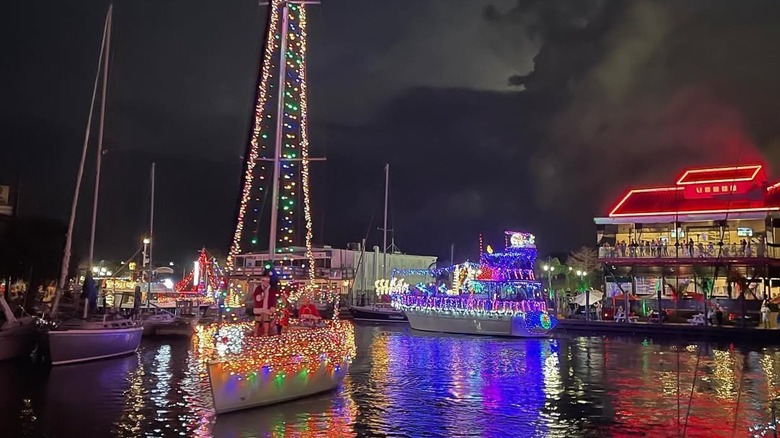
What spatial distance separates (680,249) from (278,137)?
34669 mm

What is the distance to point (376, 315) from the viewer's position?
160 feet

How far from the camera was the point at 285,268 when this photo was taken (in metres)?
15.7

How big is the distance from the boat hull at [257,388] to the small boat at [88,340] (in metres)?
10.6

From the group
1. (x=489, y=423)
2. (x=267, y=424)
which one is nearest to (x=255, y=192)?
(x=267, y=424)

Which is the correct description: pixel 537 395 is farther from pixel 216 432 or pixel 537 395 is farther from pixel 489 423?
pixel 216 432

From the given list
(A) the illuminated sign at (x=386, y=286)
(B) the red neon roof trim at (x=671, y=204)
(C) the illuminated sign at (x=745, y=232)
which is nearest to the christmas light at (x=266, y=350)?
(A) the illuminated sign at (x=386, y=286)

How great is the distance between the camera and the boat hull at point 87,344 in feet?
68.9

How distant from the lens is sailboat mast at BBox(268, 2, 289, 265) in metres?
13.6

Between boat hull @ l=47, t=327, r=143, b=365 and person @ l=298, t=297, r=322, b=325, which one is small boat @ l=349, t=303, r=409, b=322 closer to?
boat hull @ l=47, t=327, r=143, b=365

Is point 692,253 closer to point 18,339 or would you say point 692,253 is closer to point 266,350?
point 266,350

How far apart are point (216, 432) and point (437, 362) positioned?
471 inches

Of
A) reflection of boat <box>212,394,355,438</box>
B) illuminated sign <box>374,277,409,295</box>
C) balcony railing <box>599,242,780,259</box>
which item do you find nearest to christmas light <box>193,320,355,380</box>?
reflection of boat <box>212,394,355,438</box>

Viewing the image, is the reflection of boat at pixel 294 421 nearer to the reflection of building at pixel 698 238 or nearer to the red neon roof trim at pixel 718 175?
the reflection of building at pixel 698 238

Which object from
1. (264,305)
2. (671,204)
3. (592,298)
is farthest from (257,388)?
(671,204)
